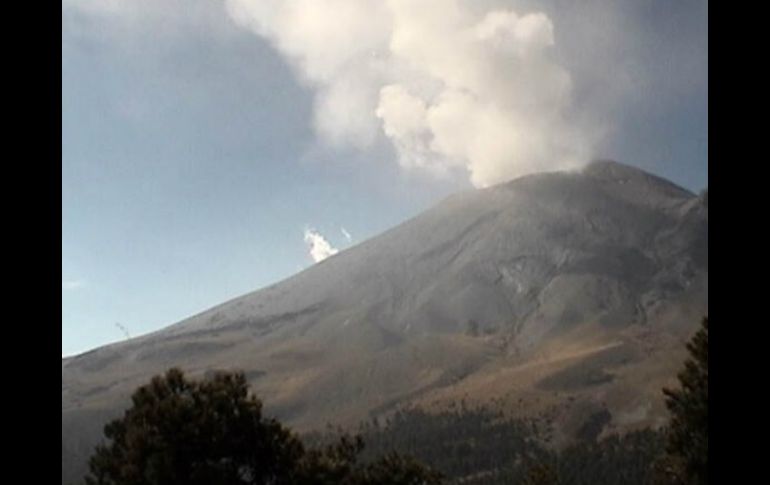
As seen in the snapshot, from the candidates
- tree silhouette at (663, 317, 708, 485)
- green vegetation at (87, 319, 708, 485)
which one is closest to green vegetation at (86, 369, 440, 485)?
green vegetation at (87, 319, 708, 485)

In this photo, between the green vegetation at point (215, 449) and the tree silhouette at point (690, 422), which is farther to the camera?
the tree silhouette at point (690, 422)

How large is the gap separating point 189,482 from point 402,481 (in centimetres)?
454

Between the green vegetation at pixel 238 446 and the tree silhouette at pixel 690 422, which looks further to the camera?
the tree silhouette at pixel 690 422

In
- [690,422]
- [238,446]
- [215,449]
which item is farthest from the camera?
[690,422]

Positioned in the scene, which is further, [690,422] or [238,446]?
[690,422]

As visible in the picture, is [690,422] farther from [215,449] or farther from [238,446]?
[215,449]

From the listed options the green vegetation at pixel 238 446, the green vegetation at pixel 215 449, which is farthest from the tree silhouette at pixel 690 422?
the green vegetation at pixel 215 449

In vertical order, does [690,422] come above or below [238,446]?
below

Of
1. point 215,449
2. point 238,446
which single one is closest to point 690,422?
point 238,446

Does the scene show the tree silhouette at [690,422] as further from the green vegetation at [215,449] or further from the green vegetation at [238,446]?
the green vegetation at [215,449]
